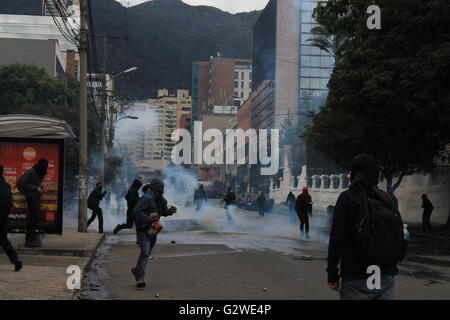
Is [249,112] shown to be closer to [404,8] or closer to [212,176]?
[212,176]

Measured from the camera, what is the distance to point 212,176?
17212 centimetres

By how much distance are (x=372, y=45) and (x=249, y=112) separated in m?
113

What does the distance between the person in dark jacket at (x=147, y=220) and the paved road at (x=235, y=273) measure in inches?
15.9

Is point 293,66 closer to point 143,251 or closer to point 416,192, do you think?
point 416,192

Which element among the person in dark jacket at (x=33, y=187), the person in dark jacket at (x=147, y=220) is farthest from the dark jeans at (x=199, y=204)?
the person in dark jacket at (x=147, y=220)

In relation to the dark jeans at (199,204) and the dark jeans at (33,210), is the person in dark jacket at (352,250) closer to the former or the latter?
the dark jeans at (33,210)

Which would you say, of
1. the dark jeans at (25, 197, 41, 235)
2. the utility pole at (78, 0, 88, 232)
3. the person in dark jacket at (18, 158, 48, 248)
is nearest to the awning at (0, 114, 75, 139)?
the person in dark jacket at (18, 158, 48, 248)

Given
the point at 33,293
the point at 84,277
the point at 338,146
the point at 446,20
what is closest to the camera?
the point at 33,293

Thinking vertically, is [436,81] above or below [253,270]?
above

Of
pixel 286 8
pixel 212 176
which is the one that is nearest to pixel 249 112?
pixel 286 8

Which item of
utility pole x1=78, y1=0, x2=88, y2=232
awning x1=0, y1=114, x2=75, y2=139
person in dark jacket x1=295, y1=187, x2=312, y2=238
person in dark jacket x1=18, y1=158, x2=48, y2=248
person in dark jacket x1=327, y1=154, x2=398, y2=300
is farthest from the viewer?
person in dark jacket x1=295, y1=187, x2=312, y2=238

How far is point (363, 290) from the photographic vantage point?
5477 mm

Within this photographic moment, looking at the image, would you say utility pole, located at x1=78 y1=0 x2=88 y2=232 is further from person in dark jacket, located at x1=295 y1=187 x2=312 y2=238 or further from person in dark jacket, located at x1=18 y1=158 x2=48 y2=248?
person in dark jacket, located at x1=18 y1=158 x2=48 y2=248

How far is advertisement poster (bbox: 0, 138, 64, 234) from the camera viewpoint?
1611cm
